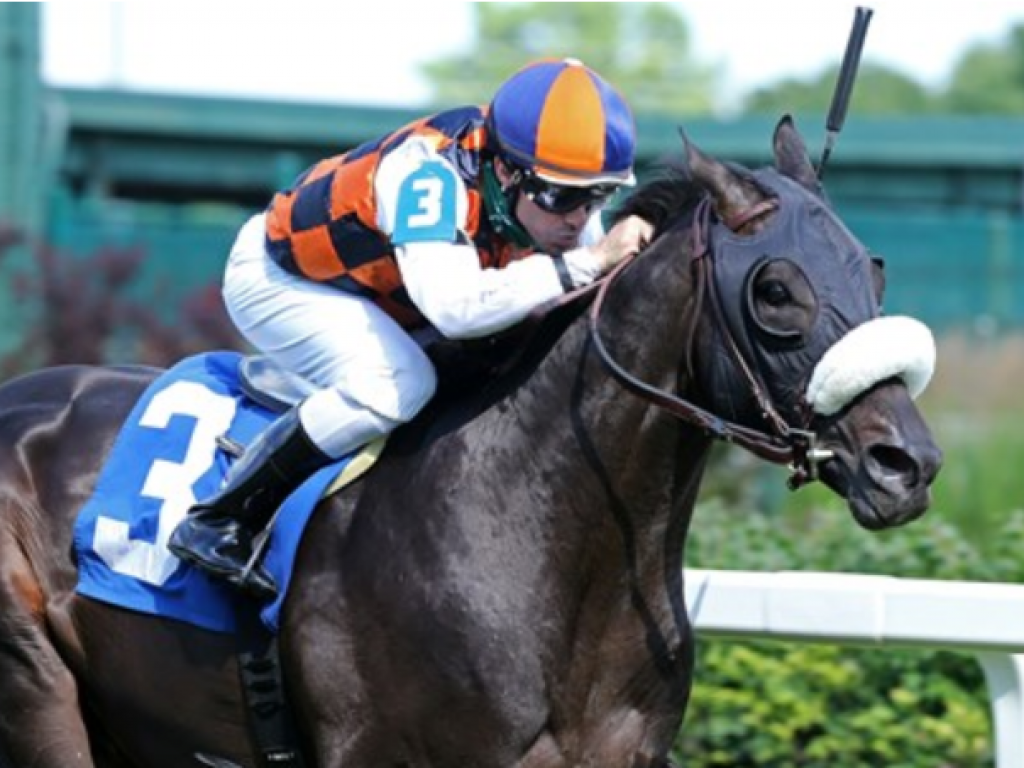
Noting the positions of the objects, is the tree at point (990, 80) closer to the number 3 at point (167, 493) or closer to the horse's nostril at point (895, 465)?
the number 3 at point (167, 493)

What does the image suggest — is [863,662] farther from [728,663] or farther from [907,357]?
[907,357]

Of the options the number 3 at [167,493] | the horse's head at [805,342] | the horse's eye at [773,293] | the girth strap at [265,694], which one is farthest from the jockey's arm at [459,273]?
the girth strap at [265,694]

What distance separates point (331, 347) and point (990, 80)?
229ft

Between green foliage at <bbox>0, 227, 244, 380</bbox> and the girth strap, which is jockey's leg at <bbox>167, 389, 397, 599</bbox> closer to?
the girth strap

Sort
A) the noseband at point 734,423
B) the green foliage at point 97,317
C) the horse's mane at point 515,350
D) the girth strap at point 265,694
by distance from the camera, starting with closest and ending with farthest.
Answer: the noseband at point 734,423, the horse's mane at point 515,350, the girth strap at point 265,694, the green foliage at point 97,317

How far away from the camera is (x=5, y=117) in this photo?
46.9 feet

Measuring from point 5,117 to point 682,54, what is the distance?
51.7 m

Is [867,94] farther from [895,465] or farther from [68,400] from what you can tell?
[895,465]

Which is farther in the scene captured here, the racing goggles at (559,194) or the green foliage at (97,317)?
the green foliage at (97,317)

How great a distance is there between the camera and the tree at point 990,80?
214 ft

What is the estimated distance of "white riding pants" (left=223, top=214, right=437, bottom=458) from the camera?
451 centimetres

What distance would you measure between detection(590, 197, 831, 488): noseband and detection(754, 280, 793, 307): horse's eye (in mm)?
95

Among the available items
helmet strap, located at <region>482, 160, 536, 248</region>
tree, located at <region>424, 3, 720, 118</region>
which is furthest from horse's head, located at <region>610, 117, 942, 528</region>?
tree, located at <region>424, 3, 720, 118</region>

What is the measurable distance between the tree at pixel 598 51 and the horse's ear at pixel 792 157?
3053 centimetres
